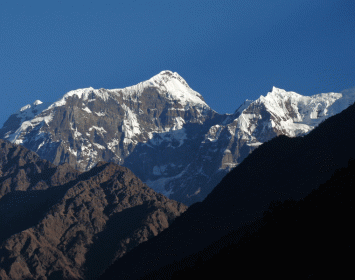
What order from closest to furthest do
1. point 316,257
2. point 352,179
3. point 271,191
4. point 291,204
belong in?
point 316,257
point 352,179
point 291,204
point 271,191

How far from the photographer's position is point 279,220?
385 ft

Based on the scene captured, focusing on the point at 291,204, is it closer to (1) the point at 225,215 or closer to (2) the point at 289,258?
(2) the point at 289,258

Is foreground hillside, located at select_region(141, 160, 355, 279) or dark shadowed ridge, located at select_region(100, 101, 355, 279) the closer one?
foreground hillside, located at select_region(141, 160, 355, 279)

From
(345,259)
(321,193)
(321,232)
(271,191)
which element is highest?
(271,191)

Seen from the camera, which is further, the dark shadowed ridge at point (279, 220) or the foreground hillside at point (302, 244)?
the dark shadowed ridge at point (279, 220)

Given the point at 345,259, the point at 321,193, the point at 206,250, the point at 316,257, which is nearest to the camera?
the point at 345,259

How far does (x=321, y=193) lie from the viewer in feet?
380

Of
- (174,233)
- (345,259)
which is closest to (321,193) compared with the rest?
(345,259)

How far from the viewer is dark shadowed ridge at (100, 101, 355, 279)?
90.5 meters

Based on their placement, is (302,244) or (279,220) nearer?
(302,244)

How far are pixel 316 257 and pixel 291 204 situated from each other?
42.6 meters

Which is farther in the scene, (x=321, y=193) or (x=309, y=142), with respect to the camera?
(x=309, y=142)

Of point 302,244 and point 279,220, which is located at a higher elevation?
point 279,220

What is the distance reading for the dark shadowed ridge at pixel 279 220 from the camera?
90500mm
